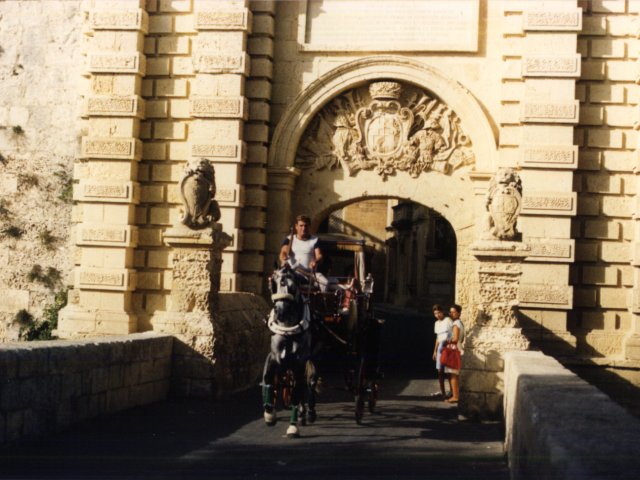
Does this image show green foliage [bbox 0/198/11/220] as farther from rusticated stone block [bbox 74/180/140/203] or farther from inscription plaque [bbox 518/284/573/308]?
inscription plaque [bbox 518/284/573/308]

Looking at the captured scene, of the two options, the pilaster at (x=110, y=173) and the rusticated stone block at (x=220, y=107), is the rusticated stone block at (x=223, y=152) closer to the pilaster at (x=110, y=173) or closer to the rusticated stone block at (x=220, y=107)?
the rusticated stone block at (x=220, y=107)

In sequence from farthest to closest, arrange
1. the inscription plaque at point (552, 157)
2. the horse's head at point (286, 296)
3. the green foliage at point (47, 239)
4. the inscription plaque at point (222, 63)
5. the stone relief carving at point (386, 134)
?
the green foliage at point (47, 239) → the stone relief carving at point (386, 134) → the inscription plaque at point (222, 63) → the inscription plaque at point (552, 157) → the horse's head at point (286, 296)

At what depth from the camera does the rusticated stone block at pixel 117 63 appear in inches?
639

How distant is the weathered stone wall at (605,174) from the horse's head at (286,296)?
7076 mm

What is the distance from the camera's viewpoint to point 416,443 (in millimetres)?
9375

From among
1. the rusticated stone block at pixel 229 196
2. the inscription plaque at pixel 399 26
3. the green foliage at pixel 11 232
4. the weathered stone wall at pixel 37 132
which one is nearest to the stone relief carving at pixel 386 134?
the inscription plaque at pixel 399 26

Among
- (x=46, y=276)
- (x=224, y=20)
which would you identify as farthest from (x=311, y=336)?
(x=46, y=276)

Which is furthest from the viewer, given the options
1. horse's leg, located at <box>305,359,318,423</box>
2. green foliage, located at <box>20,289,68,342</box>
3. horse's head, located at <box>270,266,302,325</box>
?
green foliage, located at <box>20,289,68,342</box>

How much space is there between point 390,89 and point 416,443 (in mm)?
7931

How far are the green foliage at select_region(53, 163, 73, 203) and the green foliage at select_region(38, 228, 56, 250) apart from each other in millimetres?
651

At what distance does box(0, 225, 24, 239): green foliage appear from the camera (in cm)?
1838

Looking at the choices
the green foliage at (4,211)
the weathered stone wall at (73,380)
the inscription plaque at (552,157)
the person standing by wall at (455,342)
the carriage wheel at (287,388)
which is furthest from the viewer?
the green foliage at (4,211)

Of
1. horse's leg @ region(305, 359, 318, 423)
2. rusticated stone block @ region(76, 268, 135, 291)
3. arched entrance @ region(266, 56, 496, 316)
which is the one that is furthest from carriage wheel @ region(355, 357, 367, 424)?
rusticated stone block @ region(76, 268, 135, 291)

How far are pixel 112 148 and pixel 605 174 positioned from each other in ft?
24.1
